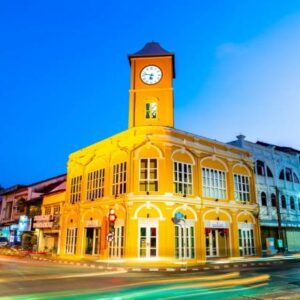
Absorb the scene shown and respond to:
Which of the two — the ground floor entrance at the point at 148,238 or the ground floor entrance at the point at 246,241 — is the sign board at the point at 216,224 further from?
the ground floor entrance at the point at 148,238

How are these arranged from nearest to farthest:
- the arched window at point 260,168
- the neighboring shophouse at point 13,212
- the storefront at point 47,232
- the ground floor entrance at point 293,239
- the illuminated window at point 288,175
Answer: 1. the arched window at point 260,168
2. the storefront at point 47,232
3. the ground floor entrance at point 293,239
4. the illuminated window at point 288,175
5. the neighboring shophouse at point 13,212

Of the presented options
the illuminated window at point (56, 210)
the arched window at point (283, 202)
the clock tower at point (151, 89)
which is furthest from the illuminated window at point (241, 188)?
the illuminated window at point (56, 210)

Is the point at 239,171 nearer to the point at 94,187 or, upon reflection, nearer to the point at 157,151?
the point at 157,151

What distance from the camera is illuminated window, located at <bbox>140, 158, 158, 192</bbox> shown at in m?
25.3

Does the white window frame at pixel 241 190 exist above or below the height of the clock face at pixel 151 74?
below

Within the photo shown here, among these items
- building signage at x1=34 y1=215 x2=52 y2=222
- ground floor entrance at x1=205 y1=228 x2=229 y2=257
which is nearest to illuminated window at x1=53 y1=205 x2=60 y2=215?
building signage at x1=34 y1=215 x2=52 y2=222

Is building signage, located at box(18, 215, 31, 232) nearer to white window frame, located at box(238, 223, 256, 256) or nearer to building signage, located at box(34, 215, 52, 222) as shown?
building signage, located at box(34, 215, 52, 222)

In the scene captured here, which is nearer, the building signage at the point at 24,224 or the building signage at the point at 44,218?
the building signage at the point at 44,218

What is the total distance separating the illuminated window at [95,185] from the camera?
94.9 ft

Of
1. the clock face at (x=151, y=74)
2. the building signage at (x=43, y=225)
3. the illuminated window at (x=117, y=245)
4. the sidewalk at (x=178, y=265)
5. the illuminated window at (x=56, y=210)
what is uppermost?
the clock face at (x=151, y=74)

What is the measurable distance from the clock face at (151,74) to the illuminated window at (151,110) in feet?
6.82

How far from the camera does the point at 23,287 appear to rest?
438 inches

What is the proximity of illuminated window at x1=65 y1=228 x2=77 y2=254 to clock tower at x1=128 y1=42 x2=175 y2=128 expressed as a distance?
11.7 meters

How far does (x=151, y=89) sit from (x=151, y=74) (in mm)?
1453
